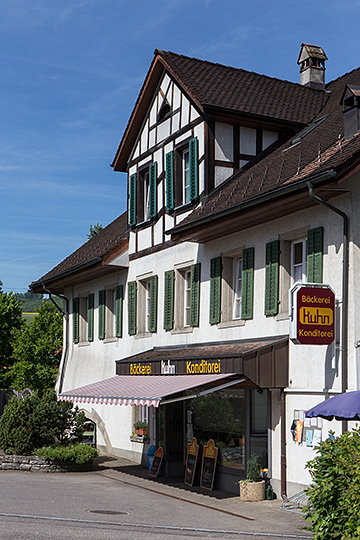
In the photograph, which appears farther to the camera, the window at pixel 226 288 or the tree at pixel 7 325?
the tree at pixel 7 325

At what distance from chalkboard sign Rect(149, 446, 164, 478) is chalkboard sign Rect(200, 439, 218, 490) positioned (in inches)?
78.6

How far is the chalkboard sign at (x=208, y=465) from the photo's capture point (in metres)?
17.2

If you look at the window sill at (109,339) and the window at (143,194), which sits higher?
the window at (143,194)

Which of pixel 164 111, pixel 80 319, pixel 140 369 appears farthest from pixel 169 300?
pixel 80 319

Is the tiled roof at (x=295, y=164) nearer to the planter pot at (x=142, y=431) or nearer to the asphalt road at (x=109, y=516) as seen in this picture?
the asphalt road at (x=109, y=516)

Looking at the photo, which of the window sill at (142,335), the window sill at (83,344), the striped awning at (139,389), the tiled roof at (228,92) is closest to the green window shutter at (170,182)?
the tiled roof at (228,92)

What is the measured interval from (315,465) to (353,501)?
2.46ft

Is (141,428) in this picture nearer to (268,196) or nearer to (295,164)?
(295,164)

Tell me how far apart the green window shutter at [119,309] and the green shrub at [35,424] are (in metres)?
3.17

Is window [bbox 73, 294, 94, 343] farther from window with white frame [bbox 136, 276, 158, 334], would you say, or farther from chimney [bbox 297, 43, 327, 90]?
chimney [bbox 297, 43, 327, 90]

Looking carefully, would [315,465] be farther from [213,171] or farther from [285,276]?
[213,171]

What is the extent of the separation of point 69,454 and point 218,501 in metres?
5.37

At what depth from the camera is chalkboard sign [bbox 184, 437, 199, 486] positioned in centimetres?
1784

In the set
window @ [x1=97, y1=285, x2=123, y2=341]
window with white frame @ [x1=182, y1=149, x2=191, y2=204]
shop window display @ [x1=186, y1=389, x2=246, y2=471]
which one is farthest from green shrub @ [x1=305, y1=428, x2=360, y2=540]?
window @ [x1=97, y1=285, x2=123, y2=341]
